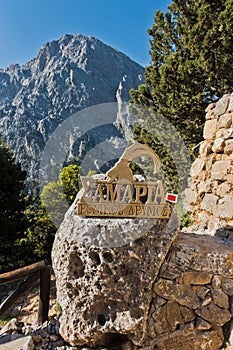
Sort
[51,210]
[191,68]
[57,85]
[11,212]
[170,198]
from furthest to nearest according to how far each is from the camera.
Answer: [57,85]
[51,210]
[191,68]
[11,212]
[170,198]

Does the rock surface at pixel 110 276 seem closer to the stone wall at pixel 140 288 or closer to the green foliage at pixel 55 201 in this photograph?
the stone wall at pixel 140 288

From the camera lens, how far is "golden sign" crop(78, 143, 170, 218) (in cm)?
238

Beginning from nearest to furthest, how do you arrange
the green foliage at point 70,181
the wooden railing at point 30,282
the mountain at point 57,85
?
the wooden railing at point 30,282
the green foliage at point 70,181
the mountain at point 57,85

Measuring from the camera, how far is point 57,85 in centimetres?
4825

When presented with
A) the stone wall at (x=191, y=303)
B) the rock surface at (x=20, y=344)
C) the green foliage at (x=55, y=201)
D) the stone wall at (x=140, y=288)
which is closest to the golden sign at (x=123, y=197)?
the stone wall at (x=140, y=288)

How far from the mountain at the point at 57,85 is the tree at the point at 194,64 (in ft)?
76.7

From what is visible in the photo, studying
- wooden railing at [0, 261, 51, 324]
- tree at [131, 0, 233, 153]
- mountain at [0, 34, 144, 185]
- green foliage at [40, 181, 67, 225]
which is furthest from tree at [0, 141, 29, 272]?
mountain at [0, 34, 144, 185]

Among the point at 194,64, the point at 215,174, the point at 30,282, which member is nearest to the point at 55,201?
the point at 30,282

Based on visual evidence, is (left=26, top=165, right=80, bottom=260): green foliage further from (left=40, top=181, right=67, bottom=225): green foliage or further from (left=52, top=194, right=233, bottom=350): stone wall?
(left=52, top=194, right=233, bottom=350): stone wall

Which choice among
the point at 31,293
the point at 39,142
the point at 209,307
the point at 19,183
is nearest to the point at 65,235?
the point at 209,307

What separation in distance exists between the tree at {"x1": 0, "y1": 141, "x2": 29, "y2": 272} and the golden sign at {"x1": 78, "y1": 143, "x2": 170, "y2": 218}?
4.43m

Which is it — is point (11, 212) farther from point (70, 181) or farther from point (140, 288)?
point (140, 288)

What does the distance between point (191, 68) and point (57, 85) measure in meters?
47.2

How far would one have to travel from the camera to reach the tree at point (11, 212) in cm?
610
